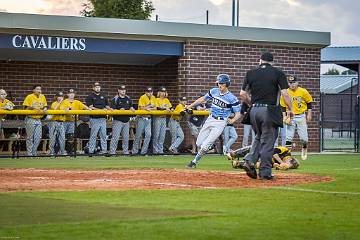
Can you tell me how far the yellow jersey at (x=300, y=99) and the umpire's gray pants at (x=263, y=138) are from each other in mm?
8260

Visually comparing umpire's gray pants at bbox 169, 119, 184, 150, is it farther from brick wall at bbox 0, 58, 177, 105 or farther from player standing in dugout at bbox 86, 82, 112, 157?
brick wall at bbox 0, 58, 177, 105

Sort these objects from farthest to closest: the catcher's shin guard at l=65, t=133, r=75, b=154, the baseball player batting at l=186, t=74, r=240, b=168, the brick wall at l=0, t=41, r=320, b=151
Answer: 1. the brick wall at l=0, t=41, r=320, b=151
2. the catcher's shin guard at l=65, t=133, r=75, b=154
3. the baseball player batting at l=186, t=74, r=240, b=168

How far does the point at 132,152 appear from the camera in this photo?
90.2 feet

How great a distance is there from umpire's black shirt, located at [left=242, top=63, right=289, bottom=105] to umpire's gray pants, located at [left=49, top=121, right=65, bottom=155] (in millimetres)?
11888

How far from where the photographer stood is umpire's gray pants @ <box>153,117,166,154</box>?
27625mm

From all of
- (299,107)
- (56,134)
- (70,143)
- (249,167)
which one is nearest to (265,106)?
(249,167)

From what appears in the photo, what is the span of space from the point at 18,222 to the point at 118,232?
51.7 inches

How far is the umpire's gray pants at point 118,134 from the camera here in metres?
26.9

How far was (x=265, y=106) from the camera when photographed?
590 inches

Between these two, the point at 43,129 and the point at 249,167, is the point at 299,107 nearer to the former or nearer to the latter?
the point at 43,129

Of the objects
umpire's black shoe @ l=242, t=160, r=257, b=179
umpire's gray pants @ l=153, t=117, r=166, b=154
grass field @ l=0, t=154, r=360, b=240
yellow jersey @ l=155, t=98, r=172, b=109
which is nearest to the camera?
grass field @ l=0, t=154, r=360, b=240

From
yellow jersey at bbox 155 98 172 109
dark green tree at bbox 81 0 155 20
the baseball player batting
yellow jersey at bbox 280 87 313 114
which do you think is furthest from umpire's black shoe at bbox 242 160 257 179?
dark green tree at bbox 81 0 155 20

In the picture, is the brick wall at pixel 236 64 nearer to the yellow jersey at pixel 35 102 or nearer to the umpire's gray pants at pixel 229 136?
the umpire's gray pants at pixel 229 136

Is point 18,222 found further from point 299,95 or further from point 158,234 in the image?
point 299,95
